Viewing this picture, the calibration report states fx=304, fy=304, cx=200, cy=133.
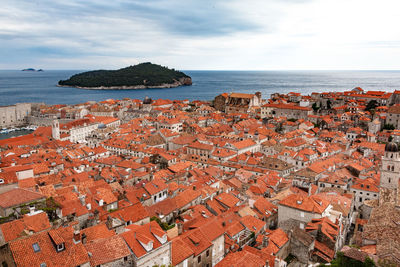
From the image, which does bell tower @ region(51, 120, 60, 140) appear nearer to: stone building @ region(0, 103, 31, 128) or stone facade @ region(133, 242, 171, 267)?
stone building @ region(0, 103, 31, 128)

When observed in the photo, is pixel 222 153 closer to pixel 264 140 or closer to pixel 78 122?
pixel 264 140

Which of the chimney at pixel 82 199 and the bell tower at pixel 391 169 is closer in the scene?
the chimney at pixel 82 199

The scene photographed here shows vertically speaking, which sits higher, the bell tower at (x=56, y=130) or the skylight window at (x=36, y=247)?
the skylight window at (x=36, y=247)

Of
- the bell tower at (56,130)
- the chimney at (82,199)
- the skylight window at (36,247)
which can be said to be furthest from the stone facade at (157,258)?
the bell tower at (56,130)

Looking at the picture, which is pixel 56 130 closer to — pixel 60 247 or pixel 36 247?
pixel 36 247

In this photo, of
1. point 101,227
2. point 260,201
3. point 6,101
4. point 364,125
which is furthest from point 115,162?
point 6,101

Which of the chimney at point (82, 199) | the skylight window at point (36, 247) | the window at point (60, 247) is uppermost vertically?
the skylight window at point (36, 247)

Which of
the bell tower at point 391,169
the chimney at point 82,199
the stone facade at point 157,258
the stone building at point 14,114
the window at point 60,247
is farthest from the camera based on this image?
the stone building at point 14,114

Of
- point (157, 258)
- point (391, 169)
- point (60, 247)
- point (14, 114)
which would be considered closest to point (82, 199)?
point (60, 247)

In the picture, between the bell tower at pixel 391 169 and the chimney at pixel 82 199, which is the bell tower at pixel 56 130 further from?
→ the bell tower at pixel 391 169

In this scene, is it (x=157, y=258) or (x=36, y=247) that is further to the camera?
(x=157, y=258)

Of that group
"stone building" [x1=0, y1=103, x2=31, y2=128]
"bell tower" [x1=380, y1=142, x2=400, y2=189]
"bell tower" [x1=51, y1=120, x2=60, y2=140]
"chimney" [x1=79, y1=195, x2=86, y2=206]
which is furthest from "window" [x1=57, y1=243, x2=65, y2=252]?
"stone building" [x1=0, y1=103, x2=31, y2=128]
